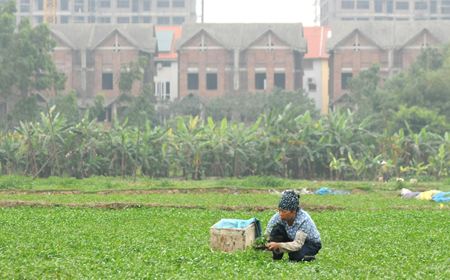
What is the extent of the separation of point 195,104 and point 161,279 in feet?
144

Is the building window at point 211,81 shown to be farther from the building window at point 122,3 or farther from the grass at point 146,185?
the building window at point 122,3

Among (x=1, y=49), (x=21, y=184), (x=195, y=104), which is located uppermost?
(x=1, y=49)

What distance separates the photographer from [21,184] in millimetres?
21953

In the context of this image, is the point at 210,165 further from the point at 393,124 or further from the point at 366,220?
the point at 366,220

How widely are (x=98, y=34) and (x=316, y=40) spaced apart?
24.7 metres

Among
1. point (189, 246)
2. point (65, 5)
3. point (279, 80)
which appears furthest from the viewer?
point (65, 5)

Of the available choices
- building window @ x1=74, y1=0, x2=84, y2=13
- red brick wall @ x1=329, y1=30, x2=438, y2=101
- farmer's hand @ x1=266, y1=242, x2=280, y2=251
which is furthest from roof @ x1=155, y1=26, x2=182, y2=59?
farmer's hand @ x1=266, y1=242, x2=280, y2=251

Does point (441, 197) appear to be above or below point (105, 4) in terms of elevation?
below

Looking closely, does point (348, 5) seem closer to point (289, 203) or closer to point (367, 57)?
point (367, 57)

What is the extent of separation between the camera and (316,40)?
6581cm

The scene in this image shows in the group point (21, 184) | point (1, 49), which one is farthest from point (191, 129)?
point (1, 49)

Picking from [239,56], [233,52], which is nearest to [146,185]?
[233,52]

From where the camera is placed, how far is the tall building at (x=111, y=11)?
322ft

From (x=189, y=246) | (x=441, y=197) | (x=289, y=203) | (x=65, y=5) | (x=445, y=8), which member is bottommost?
(x=441, y=197)
